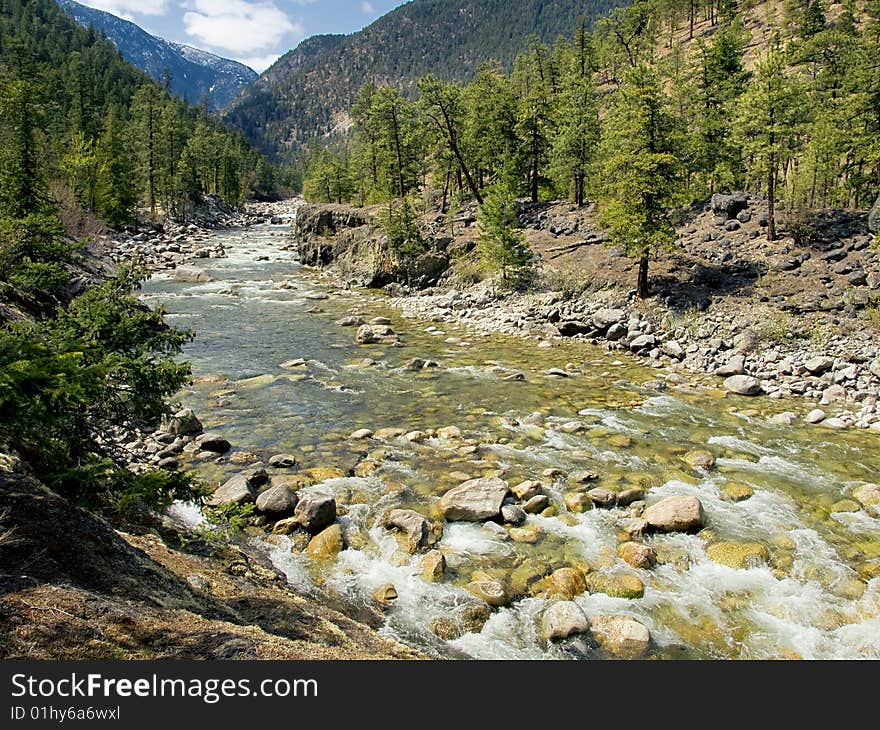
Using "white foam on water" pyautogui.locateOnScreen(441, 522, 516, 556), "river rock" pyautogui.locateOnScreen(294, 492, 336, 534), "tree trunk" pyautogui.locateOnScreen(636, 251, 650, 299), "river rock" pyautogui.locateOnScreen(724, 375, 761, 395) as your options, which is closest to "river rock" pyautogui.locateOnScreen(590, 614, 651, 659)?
"white foam on water" pyautogui.locateOnScreen(441, 522, 516, 556)

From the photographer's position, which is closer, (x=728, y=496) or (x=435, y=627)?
(x=435, y=627)

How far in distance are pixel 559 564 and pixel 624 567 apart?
1146 mm

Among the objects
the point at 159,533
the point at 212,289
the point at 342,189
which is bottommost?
the point at 159,533

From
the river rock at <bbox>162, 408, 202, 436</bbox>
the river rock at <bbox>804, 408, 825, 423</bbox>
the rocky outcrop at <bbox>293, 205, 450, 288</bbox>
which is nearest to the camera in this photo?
the river rock at <bbox>162, 408, 202, 436</bbox>

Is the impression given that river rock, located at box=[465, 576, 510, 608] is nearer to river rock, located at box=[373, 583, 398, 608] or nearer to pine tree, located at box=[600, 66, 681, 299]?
river rock, located at box=[373, 583, 398, 608]

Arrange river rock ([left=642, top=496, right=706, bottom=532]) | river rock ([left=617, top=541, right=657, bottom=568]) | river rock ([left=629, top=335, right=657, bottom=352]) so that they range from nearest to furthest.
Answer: river rock ([left=617, top=541, right=657, bottom=568]), river rock ([left=642, top=496, right=706, bottom=532]), river rock ([left=629, top=335, right=657, bottom=352])

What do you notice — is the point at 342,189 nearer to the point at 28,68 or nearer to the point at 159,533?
the point at 28,68

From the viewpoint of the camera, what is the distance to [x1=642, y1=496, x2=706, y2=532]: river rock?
418 inches

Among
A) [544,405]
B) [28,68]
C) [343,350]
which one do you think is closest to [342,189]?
[28,68]

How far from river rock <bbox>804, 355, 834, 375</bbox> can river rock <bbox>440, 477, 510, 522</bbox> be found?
46.9 ft

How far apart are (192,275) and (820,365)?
42.2 meters

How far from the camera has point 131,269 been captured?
10062mm

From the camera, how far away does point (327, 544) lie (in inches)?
401

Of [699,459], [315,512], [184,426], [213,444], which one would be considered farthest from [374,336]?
[699,459]
